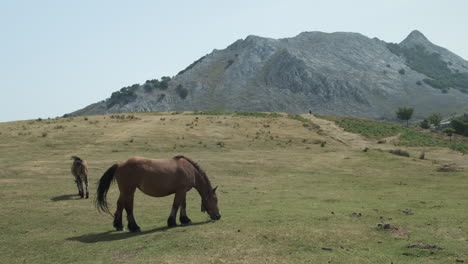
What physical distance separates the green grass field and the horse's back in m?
1.56

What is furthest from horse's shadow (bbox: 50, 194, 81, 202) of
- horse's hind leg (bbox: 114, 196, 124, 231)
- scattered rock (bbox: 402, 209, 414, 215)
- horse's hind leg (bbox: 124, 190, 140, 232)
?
scattered rock (bbox: 402, 209, 414, 215)

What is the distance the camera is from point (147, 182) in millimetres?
15484

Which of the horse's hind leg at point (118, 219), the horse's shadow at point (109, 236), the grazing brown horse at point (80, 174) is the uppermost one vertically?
the grazing brown horse at point (80, 174)

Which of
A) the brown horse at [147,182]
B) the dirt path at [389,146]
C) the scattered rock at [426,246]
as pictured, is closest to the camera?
the scattered rock at [426,246]

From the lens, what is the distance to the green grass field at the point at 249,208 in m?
12.5

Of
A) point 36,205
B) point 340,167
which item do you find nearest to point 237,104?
point 340,167

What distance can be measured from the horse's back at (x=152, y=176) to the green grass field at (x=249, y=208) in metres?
1.56

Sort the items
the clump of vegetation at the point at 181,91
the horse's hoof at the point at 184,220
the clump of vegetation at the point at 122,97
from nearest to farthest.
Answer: the horse's hoof at the point at 184,220 → the clump of vegetation at the point at 181,91 → the clump of vegetation at the point at 122,97

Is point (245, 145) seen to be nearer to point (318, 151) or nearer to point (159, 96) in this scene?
point (318, 151)

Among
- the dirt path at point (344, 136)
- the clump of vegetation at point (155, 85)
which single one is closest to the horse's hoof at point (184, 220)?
the dirt path at point (344, 136)

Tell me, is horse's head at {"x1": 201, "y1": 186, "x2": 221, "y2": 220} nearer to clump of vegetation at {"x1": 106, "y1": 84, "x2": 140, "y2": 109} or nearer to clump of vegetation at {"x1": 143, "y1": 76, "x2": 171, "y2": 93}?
clump of vegetation at {"x1": 106, "y1": 84, "x2": 140, "y2": 109}

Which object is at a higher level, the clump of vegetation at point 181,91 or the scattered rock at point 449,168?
the clump of vegetation at point 181,91

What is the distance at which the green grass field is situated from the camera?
12453mm

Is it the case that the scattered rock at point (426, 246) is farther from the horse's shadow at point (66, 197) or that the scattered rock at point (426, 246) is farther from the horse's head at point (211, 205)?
the horse's shadow at point (66, 197)
